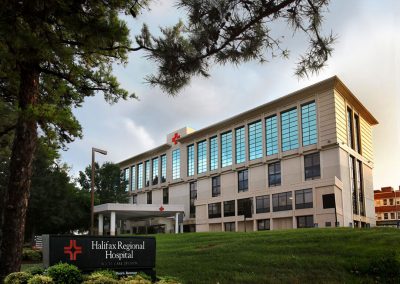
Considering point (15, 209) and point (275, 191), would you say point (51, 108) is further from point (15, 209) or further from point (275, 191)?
point (275, 191)

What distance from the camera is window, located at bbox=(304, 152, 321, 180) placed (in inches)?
2116

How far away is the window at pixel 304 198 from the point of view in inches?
2067

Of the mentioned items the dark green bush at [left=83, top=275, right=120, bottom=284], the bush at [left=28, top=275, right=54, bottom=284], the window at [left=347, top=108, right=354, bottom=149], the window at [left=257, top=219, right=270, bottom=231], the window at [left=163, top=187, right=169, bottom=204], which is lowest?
the window at [left=257, top=219, right=270, bottom=231]

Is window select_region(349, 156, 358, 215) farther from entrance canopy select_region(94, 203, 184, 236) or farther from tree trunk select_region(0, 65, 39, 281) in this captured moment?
tree trunk select_region(0, 65, 39, 281)

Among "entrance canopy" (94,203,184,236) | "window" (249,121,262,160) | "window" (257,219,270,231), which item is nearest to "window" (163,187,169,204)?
"entrance canopy" (94,203,184,236)

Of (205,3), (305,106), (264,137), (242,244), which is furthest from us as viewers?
(264,137)

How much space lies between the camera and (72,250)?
376 inches

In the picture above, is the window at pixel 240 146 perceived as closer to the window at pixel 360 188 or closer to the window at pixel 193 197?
the window at pixel 193 197

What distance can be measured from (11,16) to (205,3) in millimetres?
4137

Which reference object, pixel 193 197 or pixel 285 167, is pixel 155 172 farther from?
pixel 285 167

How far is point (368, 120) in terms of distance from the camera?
63906 mm

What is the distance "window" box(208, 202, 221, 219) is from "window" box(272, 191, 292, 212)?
1144cm

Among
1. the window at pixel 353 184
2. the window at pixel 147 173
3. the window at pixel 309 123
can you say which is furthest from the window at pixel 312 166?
the window at pixel 147 173

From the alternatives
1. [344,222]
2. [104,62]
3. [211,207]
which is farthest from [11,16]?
[211,207]
